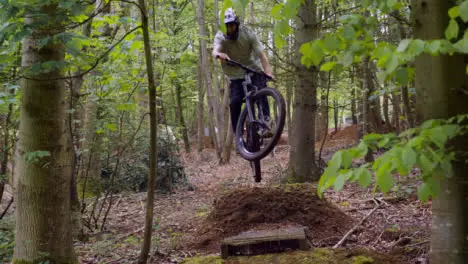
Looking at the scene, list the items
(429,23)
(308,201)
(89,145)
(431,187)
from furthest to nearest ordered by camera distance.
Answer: (89,145)
(308,201)
(429,23)
(431,187)

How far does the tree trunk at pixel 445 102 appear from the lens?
196 cm

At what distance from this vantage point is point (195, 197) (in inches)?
316

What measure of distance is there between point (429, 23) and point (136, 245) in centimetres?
395

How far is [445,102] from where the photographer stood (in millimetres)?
1959

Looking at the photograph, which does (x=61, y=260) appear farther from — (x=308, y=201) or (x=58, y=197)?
(x=308, y=201)

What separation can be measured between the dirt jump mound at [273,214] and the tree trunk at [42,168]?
5.26ft

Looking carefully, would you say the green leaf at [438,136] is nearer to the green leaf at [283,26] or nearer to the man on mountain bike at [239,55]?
the green leaf at [283,26]

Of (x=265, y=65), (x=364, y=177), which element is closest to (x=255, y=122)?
(x=265, y=65)

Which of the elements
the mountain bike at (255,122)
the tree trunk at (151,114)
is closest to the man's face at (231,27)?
the mountain bike at (255,122)

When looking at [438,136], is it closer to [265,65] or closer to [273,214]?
[273,214]

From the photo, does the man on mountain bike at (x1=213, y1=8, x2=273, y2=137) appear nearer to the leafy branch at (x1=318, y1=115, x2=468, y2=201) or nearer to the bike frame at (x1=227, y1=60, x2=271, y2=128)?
the bike frame at (x1=227, y1=60, x2=271, y2=128)

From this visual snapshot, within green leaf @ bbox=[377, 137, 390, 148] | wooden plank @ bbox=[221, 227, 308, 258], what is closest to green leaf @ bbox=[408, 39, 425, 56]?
green leaf @ bbox=[377, 137, 390, 148]

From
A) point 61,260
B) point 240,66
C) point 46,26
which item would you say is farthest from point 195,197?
point 46,26

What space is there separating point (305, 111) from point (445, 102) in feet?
15.5
